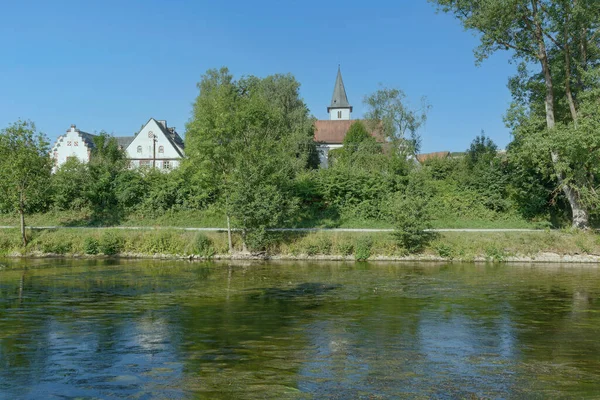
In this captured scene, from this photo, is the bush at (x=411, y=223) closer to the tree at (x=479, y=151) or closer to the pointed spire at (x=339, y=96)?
the tree at (x=479, y=151)

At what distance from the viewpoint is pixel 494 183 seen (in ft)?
124

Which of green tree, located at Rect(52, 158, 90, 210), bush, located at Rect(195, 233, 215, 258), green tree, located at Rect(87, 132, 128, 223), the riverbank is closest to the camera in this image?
the riverbank


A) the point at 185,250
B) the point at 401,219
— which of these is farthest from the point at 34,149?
the point at 401,219

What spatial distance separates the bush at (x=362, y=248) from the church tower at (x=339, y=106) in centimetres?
7920

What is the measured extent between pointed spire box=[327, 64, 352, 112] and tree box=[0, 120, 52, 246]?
80.0 m

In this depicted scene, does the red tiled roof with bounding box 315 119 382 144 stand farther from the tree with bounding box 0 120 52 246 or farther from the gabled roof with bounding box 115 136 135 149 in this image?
the tree with bounding box 0 120 52 246

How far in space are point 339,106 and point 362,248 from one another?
265 ft

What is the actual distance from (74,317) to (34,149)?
2335 cm

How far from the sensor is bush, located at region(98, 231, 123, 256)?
31.9 m

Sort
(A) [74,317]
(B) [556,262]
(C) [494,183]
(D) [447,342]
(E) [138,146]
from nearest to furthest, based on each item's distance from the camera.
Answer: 1. (D) [447,342]
2. (A) [74,317]
3. (B) [556,262]
4. (C) [494,183]
5. (E) [138,146]

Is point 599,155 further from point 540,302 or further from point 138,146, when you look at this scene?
point 138,146

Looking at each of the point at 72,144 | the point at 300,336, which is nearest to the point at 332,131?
the point at 72,144

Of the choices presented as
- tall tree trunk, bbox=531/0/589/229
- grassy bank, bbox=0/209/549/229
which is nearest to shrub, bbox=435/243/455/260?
grassy bank, bbox=0/209/549/229

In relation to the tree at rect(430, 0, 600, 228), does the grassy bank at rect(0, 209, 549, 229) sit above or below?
below
